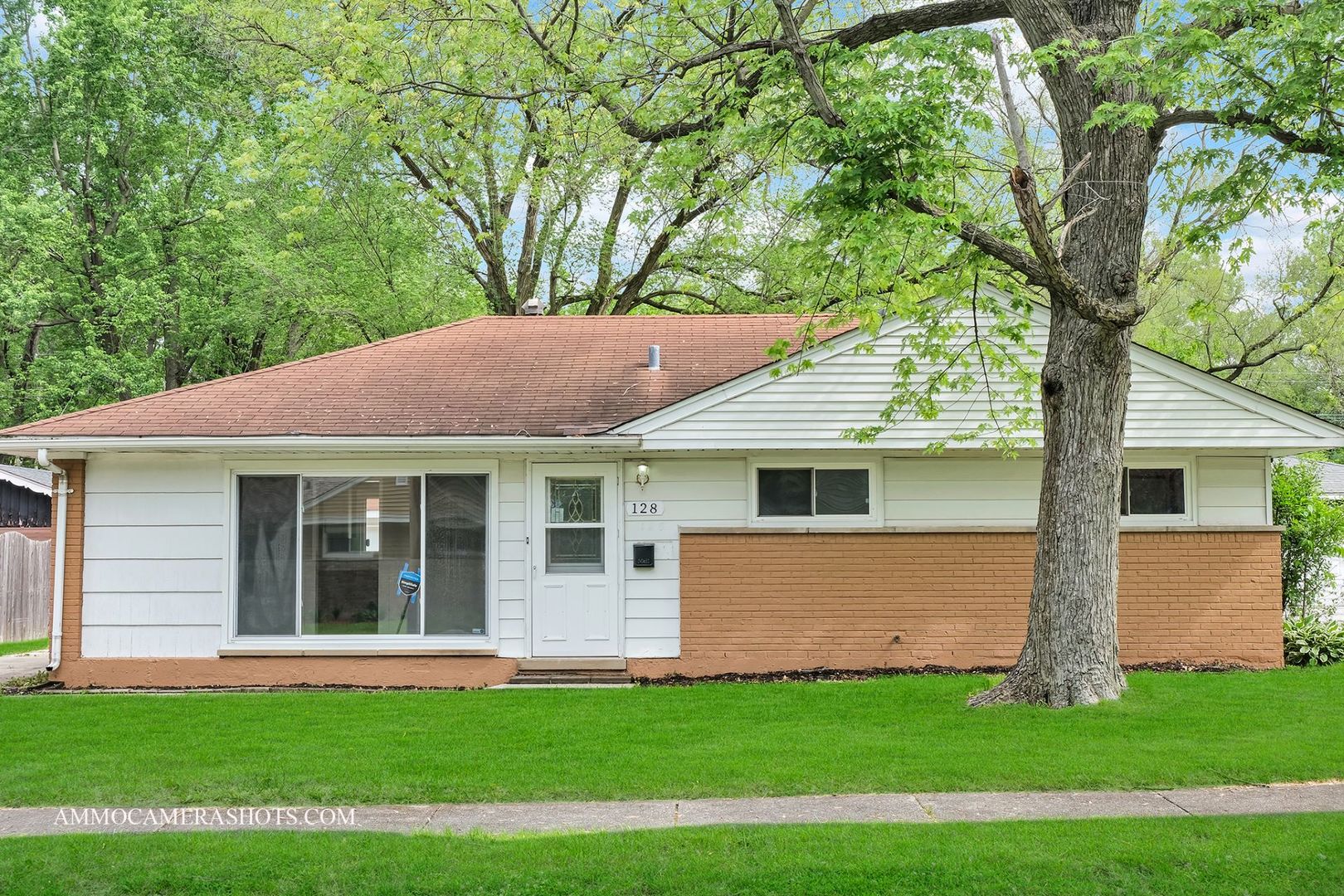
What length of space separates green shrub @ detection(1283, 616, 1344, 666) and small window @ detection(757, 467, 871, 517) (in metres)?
5.42

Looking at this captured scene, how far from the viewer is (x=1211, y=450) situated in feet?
38.2

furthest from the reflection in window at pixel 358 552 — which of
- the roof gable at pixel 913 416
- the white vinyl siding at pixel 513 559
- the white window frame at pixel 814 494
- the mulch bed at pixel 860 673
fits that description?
the white window frame at pixel 814 494

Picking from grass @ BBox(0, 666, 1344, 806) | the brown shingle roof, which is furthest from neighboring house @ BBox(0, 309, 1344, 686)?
grass @ BBox(0, 666, 1344, 806)

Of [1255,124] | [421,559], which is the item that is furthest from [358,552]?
[1255,124]

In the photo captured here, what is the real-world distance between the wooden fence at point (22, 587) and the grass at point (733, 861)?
14414mm

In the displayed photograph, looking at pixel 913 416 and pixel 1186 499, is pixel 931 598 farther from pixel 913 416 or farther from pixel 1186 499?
pixel 1186 499

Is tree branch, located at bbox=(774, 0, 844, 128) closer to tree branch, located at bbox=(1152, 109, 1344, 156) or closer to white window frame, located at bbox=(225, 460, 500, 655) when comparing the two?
tree branch, located at bbox=(1152, 109, 1344, 156)

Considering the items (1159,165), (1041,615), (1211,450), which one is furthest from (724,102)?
(1211,450)

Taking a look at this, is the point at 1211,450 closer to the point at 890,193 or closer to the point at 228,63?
the point at 890,193

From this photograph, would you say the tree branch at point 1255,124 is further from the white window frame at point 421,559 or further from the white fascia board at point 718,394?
the white window frame at point 421,559

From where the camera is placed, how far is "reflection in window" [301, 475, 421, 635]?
11602mm

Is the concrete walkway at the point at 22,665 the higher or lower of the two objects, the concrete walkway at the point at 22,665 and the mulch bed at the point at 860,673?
the lower

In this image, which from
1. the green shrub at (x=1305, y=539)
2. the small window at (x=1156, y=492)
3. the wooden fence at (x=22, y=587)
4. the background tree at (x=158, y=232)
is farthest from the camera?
the background tree at (x=158, y=232)

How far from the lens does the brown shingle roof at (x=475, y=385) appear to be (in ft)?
37.8
